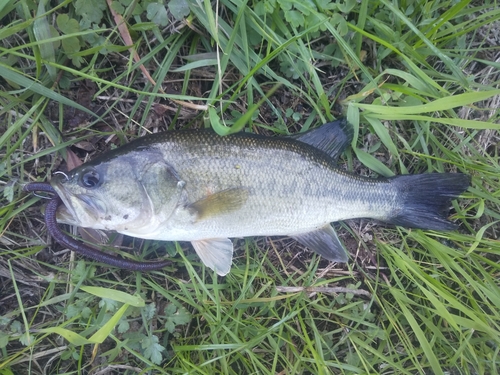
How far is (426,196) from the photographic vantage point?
2.75m

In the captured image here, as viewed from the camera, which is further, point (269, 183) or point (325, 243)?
point (325, 243)

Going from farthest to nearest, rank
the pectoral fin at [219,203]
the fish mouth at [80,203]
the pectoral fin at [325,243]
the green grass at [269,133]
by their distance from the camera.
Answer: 1. the pectoral fin at [325,243]
2. the green grass at [269,133]
3. the pectoral fin at [219,203]
4. the fish mouth at [80,203]

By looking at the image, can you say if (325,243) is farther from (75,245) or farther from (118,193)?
(75,245)

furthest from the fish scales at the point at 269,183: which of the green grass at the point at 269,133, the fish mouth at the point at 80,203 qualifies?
the fish mouth at the point at 80,203

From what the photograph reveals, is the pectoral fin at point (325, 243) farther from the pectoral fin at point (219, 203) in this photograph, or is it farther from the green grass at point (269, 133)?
the pectoral fin at point (219, 203)

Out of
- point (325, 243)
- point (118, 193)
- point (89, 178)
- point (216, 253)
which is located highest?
point (89, 178)

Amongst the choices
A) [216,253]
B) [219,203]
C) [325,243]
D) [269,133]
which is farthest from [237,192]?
[325,243]

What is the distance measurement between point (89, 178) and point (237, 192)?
910 mm

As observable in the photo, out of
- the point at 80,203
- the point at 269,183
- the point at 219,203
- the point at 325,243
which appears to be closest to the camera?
Result: the point at 80,203

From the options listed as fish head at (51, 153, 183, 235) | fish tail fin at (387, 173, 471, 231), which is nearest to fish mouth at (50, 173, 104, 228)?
fish head at (51, 153, 183, 235)

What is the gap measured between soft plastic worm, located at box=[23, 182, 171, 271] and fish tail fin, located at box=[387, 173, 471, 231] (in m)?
1.76

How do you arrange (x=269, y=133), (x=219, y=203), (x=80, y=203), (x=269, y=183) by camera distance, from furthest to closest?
(x=269, y=133)
(x=269, y=183)
(x=219, y=203)
(x=80, y=203)

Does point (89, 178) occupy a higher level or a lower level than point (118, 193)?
higher

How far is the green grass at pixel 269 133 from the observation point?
252 cm
